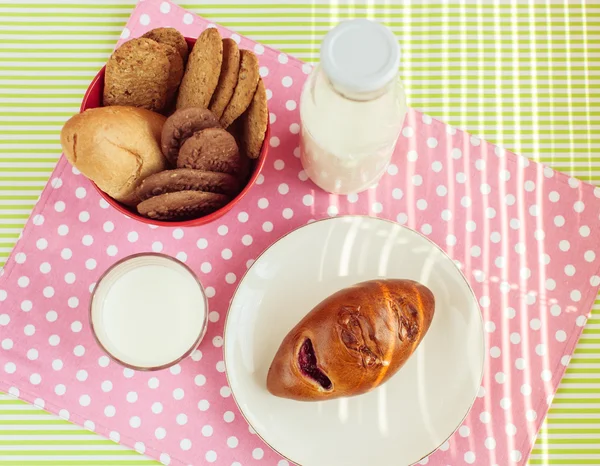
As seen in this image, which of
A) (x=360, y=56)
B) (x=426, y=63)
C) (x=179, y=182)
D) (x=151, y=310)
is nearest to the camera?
(x=360, y=56)

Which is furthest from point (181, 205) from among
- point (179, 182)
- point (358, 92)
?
point (358, 92)

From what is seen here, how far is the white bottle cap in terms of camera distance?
0.52m

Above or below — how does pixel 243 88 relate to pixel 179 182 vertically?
above

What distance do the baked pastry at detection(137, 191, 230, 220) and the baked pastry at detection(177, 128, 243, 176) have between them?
33 millimetres

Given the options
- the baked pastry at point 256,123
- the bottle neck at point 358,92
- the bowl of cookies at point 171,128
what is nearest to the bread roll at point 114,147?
the bowl of cookies at point 171,128

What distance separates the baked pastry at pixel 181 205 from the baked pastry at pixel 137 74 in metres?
0.14

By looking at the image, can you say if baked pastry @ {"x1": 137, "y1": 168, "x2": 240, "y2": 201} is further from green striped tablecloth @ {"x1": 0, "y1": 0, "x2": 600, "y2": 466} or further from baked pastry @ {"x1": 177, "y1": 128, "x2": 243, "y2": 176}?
green striped tablecloth @ {"x1": 0, "y1": 0, "x2": 600, "y2": 466}

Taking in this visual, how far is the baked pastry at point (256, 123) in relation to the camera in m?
0.67

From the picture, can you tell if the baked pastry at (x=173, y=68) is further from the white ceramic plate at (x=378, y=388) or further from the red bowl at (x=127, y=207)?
the white ceramic plate at (x=378, y=388)

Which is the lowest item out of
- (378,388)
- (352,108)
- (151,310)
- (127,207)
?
(378,388)

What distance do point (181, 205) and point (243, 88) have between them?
0.49ft

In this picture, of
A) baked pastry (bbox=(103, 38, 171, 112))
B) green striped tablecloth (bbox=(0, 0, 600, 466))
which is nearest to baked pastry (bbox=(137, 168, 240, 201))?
baked pastry (bbox=(103, 38, 171, 112))

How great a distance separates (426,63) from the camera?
891mm

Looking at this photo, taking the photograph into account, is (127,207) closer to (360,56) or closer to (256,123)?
(256,123)
